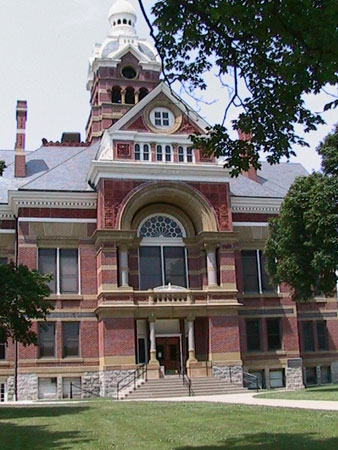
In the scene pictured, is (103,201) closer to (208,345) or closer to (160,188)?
(160,188)

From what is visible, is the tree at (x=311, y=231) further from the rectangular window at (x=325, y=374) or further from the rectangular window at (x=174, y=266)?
the rectangular window at (x=325, y=374)

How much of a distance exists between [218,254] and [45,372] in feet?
38.7

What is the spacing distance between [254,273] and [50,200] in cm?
1322

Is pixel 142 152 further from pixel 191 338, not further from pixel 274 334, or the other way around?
pixel 274 334

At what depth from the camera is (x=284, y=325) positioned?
39.6 meters

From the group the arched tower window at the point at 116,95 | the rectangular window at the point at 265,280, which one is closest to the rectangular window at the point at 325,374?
the rectangular window at the point at 265,280

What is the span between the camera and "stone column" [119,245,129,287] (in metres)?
36.0

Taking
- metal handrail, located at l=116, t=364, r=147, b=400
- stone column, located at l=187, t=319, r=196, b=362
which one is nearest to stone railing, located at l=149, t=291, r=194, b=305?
stone column, located at l=187, t=319, r=196, b=362

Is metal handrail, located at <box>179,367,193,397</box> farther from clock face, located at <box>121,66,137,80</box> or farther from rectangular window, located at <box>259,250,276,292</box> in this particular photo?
clock face, located at <box>121,66,137,80</box>

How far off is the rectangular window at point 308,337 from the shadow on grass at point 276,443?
91.7ft

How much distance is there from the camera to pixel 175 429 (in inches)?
619

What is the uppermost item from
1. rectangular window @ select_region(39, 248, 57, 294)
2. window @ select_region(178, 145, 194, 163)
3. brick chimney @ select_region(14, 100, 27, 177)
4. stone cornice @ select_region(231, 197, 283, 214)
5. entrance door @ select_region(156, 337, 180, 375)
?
brick chimney @ select_region(14, 100, 27, 177)

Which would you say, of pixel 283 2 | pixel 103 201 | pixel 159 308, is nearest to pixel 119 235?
pixel 103 201

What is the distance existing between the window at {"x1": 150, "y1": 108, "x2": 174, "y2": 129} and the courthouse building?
61 mm
